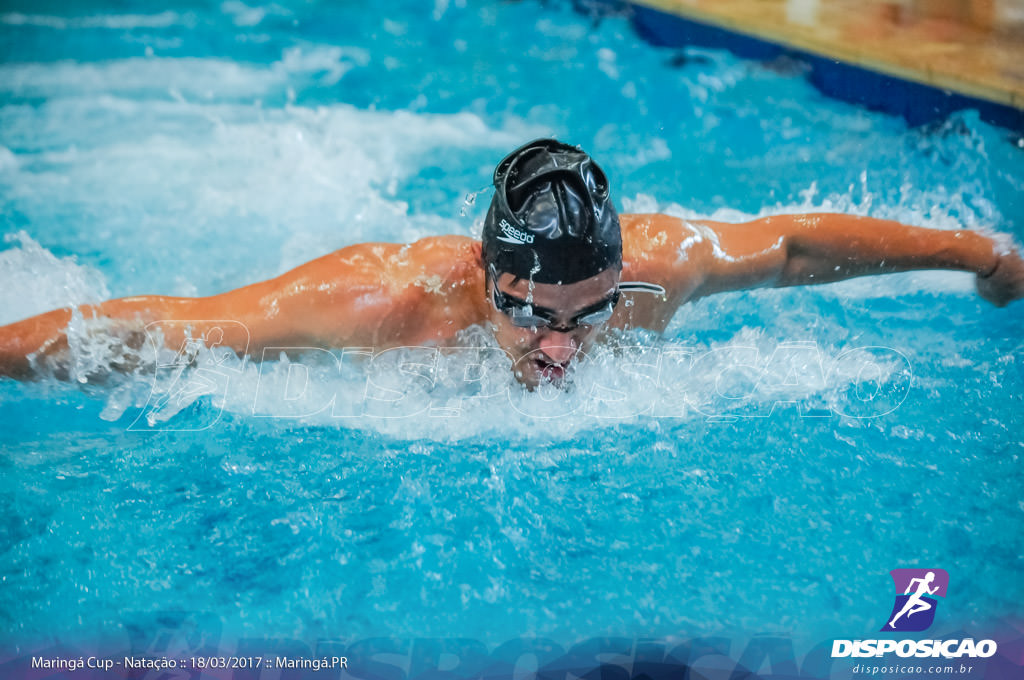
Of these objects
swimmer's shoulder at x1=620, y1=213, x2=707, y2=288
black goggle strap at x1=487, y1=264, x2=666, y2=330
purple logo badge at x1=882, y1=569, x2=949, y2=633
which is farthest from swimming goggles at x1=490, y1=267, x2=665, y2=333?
purple logo badge at x1=882, y1=569, x2=949, y2=633

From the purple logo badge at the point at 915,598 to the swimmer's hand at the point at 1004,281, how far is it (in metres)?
0.78

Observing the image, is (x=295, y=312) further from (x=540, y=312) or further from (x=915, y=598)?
(x=915, y=598)

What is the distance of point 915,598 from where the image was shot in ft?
5.14

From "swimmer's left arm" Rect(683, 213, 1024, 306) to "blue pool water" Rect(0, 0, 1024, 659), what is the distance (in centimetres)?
15

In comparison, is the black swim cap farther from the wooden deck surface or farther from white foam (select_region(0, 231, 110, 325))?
the wooden deck surface

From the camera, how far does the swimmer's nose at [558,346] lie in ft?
5.42

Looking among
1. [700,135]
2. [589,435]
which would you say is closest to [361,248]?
[589,435]

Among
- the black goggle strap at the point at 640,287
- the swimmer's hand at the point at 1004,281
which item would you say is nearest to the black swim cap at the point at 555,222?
the black goggle strap at the point at 640,287

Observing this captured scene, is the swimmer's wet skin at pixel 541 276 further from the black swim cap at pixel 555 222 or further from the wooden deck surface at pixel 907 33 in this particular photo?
the wooden deck surface at pixel 907 33

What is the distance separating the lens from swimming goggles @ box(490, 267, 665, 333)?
1585 mm

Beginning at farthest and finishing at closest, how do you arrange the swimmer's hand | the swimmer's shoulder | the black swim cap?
the swimmer's hand < the swimmer's shoulder < the black swim cap

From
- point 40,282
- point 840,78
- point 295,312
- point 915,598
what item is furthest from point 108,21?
point 915,598

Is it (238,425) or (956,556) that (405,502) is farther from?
(956,556)

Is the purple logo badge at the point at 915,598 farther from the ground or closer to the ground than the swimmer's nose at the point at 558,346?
closer to the ground
